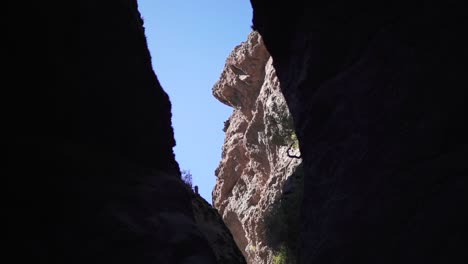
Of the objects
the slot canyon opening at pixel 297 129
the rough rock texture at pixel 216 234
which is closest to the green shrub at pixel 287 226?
the rough rock texture at pixel 216 234

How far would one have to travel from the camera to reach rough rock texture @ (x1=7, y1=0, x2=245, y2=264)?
11.7 meters

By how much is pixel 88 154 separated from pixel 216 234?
25.1 ft

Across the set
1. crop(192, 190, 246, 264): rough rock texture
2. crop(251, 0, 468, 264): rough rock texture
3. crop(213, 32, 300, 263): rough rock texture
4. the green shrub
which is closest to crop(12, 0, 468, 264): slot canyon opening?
crop(251, 0, 468, 264): rough rock texture

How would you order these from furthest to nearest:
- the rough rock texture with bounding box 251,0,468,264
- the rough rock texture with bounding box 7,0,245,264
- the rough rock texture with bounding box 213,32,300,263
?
1. the rough rock texture with bounding box 213,32,300,263
2. the rough rock texture with bounding box 7,0,245,264
3. the rough rock texture with bounding box 251,0,468,264

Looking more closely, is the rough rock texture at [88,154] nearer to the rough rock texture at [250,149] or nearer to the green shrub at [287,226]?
the green shrub at [287,226]

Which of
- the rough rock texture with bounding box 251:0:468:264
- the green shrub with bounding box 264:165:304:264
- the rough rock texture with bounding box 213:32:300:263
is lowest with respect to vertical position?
the rough rock texture with bounding box 251:0:468:264

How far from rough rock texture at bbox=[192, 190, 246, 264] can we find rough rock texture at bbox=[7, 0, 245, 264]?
3728 millimetres

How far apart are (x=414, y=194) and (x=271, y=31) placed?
26.0 feet

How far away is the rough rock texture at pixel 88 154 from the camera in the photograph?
11719mm

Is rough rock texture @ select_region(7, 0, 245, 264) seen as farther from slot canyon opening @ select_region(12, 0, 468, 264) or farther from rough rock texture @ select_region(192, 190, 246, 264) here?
rough rock texture @ select_region(192, 190, 246, 264)

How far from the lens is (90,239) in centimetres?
1169

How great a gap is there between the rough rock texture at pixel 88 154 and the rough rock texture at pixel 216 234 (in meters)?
3.73

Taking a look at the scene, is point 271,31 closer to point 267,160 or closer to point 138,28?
point 138,28

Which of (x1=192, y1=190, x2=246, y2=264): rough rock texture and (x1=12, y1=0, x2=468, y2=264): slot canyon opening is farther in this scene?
(x1=192, y1=190, x2=246, y2=264): rough rock texture
